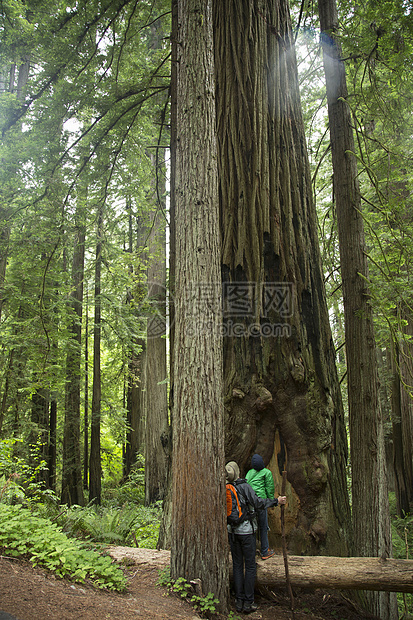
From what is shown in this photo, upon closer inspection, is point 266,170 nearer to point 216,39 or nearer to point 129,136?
point 216,39

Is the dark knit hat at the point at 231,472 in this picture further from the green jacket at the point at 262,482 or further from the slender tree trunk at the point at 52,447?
the slender tree trunk at the point at 52,447

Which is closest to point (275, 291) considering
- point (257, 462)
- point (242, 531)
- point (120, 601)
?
point (257, 462)

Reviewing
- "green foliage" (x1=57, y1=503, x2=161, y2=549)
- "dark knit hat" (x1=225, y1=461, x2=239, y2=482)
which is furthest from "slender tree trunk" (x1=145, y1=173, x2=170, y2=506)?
"dark knit hat" (x1=225, y1=461, x2=239, y2=482)

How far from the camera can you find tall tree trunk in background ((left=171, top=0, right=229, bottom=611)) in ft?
11.3

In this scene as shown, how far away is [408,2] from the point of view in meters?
4.84

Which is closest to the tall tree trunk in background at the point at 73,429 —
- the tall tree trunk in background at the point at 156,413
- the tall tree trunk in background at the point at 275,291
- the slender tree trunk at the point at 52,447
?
the slender tree trunk at the point at 52,447

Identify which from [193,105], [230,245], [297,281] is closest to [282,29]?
[193,105]

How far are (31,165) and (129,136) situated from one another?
1927 millimetres

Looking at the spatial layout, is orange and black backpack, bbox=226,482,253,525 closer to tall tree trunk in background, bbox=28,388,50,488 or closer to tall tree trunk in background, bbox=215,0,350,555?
tall tree trunk in background, bbox=215,0,350,555

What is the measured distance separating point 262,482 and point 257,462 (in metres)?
0.22

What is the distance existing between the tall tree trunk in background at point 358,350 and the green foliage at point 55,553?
2.89 metres

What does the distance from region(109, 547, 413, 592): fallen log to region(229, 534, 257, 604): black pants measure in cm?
14

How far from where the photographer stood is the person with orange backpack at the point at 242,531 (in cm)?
374

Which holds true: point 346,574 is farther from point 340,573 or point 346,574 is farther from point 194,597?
point 194,597
